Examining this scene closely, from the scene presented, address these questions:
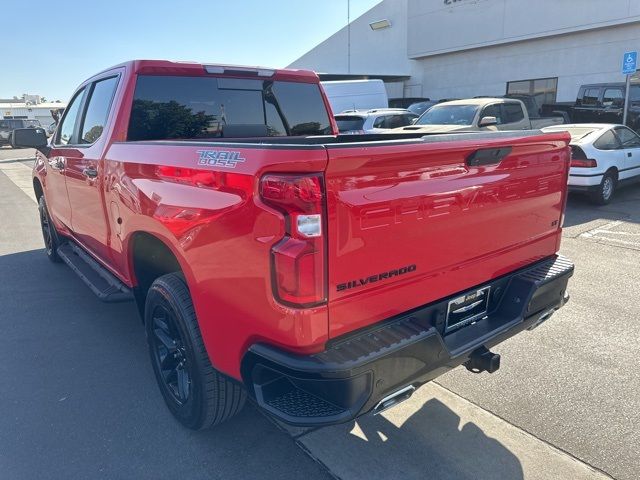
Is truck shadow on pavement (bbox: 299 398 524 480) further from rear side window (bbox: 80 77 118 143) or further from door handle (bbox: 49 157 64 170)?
door handle (bbox: 49 157 64 170)

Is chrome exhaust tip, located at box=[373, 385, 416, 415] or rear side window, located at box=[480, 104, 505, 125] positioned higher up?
rear side window, located at box=[480, 104, 505, 125]

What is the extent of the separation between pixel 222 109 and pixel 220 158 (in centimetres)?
187

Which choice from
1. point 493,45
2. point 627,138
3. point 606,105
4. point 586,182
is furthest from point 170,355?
point 493,45

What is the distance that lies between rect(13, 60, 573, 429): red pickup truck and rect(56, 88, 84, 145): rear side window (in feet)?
3.83

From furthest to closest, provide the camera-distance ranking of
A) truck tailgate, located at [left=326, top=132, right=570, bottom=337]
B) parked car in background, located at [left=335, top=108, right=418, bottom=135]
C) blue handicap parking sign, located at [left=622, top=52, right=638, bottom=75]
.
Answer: parked car in background, located at [left=335, top=108, right=418, bottom=135]
blue handicap parking sign, located at [left=622, top=52, right=638, bottom=75]
truck tailgate, located at [left=326, top=132, right=570, bottom=337]

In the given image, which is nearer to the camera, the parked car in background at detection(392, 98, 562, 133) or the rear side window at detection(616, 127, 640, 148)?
the rear side window at detection(616, 127, 640, 148)

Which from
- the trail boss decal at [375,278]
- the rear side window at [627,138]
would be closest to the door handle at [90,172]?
the trail boss decal at [375,278]

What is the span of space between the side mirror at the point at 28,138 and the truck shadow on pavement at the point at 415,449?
426 centimetres

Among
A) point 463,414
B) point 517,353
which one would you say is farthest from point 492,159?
point 517,353

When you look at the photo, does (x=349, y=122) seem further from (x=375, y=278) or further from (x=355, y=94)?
(x=375, y=278)

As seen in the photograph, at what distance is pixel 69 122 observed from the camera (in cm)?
485

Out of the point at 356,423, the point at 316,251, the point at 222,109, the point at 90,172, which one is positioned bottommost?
the point at 356,423

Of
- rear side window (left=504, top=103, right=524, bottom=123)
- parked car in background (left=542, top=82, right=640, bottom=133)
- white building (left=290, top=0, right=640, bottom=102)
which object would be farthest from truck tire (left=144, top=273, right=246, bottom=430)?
white building (left=290, top=0, right=640, bottom=102)

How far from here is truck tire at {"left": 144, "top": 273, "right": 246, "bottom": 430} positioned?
255 cm
